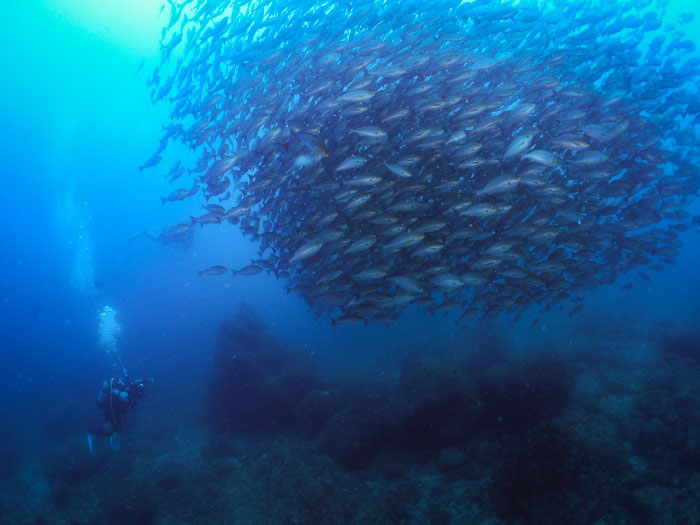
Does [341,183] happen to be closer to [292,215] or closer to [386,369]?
[292,215]

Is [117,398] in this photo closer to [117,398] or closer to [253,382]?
[117,398]

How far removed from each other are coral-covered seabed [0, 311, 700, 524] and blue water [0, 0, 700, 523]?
0.26ft

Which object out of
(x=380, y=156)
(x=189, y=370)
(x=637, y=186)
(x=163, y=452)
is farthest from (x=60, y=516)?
(x=637, y=186)

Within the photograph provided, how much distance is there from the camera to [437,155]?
21.9 ft

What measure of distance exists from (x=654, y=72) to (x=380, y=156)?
26.6 feet

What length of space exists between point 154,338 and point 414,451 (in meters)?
36.3

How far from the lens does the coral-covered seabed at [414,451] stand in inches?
233

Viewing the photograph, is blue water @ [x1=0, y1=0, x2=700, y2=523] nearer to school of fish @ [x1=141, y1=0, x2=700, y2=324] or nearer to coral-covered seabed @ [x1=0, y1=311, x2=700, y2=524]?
coral-covered seabed @ [x1=0, y1=311, x2=700, y2=524]

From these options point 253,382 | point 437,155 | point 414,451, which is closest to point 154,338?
point 253,382

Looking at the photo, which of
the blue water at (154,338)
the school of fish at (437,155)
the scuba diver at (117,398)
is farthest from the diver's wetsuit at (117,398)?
the school of fish at (437,155)

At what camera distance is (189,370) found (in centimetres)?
2495

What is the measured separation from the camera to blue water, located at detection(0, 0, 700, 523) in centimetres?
774

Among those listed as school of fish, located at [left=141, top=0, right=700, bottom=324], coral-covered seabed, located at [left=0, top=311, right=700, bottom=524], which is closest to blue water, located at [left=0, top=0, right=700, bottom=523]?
coral-covered seabed, located at [left=0, top=311, right=700, bottom=524]

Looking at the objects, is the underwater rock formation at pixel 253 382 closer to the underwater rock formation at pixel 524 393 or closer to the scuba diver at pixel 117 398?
the scuba diver at pixel 117 398
